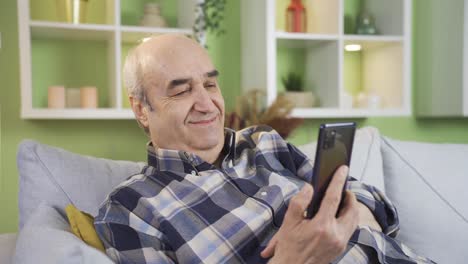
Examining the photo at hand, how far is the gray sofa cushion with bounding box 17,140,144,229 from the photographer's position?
49.1 inches

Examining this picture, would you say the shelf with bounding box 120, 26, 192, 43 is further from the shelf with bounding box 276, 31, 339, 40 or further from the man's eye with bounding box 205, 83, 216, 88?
the man's eye with bounding box 205, 83, 216, 88

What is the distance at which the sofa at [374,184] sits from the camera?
120cm

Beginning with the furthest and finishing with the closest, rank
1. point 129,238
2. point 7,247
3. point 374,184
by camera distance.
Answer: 1. point 374,184
2. point 7,247
3. point 129,238

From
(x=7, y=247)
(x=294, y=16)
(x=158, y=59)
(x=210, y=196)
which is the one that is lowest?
(x=7, y=247)

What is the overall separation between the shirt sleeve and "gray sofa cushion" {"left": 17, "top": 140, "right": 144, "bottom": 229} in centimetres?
17

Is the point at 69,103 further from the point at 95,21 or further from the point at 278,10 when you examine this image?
the point at 278,10

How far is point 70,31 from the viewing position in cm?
208

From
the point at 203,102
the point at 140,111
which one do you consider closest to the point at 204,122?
the point at 203,102

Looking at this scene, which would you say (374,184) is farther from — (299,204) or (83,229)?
(83,229)

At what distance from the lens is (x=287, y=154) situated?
138 centimetres

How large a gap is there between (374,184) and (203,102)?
24.1 inches

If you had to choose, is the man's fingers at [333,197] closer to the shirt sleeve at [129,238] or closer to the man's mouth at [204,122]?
the shirt sleeve at [129,238]

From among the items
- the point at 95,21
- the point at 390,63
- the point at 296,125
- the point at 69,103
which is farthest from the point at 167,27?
the point at 390,63

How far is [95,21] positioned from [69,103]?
408mm
